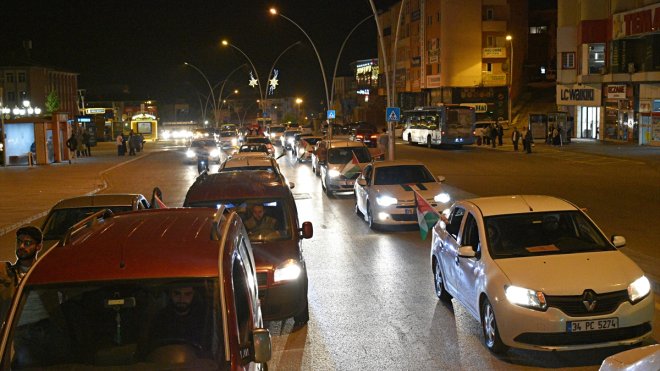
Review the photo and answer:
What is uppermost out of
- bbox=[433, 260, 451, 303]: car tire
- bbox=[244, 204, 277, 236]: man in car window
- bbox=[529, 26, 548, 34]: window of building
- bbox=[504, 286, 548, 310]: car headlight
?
bbox=[529, 26, 548, 34]: window of building

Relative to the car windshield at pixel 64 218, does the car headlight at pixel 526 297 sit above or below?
below

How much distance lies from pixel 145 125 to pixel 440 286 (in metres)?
88.0

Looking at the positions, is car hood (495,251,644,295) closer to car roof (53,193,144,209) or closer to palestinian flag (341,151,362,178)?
car roof (53,193,144,209)

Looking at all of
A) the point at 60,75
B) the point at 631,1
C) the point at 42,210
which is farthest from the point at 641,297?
the point at 60,75

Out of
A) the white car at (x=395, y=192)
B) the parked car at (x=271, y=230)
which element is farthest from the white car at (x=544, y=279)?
the white car at (x=395, y=192)

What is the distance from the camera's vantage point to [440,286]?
10891mm

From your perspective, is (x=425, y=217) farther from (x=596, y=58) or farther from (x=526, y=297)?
(x=596, y=58)

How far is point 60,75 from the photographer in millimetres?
117375

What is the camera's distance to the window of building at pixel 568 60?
58888 mm

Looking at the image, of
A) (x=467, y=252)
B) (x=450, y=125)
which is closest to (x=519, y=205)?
(x=467, y=252)

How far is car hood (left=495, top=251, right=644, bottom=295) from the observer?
310 inches

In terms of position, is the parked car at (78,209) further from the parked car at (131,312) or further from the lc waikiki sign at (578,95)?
the lc waikiki sign at (578,95)

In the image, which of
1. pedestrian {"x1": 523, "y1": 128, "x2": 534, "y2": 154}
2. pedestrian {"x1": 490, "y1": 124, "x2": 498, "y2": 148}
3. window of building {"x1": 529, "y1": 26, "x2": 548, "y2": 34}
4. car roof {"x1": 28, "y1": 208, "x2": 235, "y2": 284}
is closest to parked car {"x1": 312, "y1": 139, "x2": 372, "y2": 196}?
car roof {"x1": 28, "y1": 208, "x2": 235, "y2": 284}

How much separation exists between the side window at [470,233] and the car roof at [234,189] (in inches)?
90.3
